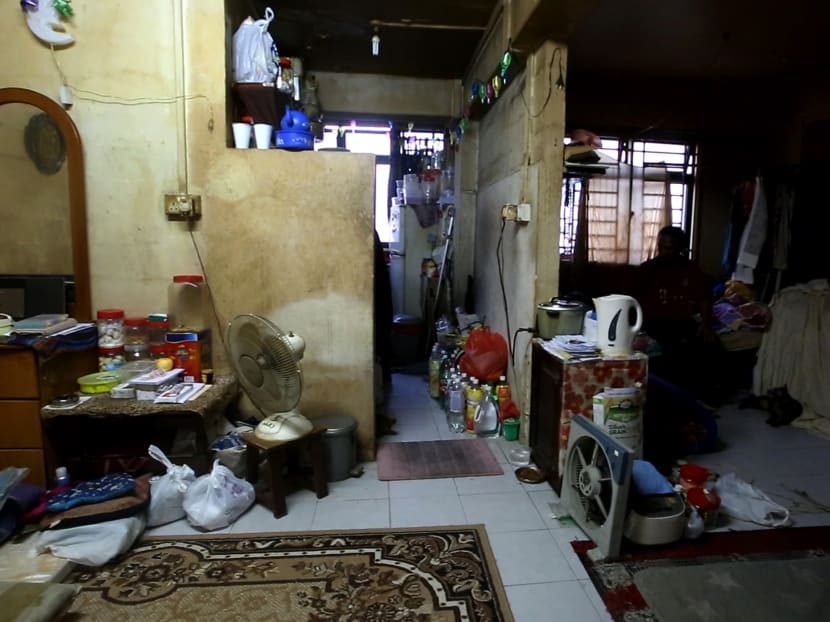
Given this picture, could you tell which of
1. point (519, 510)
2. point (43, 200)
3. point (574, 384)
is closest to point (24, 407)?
point (43, 200)

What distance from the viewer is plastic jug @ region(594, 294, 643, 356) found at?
95.7 inches

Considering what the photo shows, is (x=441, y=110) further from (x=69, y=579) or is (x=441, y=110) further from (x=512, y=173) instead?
(x=69, y=579)

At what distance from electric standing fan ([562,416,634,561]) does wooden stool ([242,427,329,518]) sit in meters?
1.16

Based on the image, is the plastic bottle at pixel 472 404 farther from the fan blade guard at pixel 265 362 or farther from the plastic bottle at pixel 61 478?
the plastic bottle at pixel 61 478

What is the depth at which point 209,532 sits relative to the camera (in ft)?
7.08

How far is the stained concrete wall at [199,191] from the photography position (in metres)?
2.67

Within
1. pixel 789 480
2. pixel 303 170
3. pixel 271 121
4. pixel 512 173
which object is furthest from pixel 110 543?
pixel 789 480

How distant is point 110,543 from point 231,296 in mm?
1314

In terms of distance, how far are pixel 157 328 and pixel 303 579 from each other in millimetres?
1664

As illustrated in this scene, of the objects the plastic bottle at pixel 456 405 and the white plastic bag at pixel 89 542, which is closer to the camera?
the white plastic bag at pixel 89 542

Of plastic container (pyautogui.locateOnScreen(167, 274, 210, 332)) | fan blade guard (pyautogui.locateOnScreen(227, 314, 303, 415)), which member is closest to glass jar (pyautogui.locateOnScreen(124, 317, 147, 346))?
plastic container (pyautogui.locateOnScreen(167, 274, 210, 332))

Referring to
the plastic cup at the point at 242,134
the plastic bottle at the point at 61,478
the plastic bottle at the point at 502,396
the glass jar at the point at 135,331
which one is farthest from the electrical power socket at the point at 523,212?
the plastic bottle at the point at 61,478

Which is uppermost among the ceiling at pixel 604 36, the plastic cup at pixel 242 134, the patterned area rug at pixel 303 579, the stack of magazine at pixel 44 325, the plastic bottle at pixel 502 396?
the ceiling at pixel 604 36

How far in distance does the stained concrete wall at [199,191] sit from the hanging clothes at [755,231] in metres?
3.42
